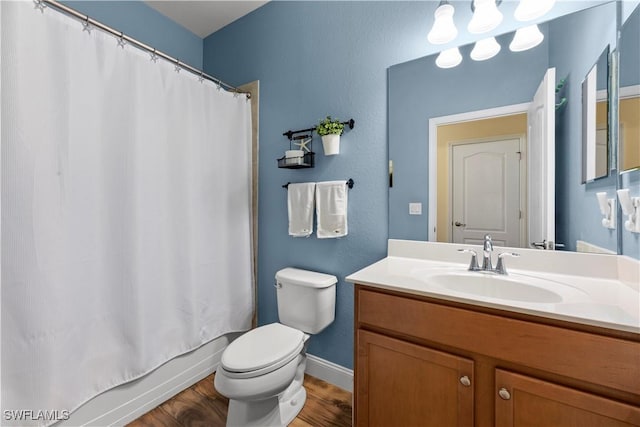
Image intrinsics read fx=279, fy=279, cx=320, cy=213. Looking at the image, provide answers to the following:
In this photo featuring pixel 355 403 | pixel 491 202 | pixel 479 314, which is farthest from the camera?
pixel 491 202

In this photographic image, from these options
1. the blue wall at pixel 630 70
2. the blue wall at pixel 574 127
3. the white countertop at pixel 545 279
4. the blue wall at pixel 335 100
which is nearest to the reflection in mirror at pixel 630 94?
the blue wall at pixel 630 70

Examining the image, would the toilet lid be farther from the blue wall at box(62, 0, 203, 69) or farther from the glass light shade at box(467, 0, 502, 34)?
the blue wall at box(62, 0, 203, 69)

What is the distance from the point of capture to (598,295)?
92 cm

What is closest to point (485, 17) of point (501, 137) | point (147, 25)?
point (501, 137)

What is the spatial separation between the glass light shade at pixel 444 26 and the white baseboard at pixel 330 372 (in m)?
1.87

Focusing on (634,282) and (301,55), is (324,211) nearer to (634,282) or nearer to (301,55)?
(301,55)

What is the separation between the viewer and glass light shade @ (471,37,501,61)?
127cm

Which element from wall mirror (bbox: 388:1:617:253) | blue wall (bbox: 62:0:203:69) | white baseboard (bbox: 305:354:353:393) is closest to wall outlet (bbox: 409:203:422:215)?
wall mirror (bbox: 388:1:617:253)

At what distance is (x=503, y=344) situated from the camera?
0.85m

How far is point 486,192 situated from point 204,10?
90.5 inches

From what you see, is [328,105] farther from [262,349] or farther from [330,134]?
[262,349]

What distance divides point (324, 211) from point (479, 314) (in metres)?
1.01

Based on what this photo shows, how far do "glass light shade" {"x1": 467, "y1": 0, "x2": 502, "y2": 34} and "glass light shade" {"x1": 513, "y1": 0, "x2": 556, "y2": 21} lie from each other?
73 millimetres

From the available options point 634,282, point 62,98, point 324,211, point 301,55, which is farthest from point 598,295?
point 62,98
